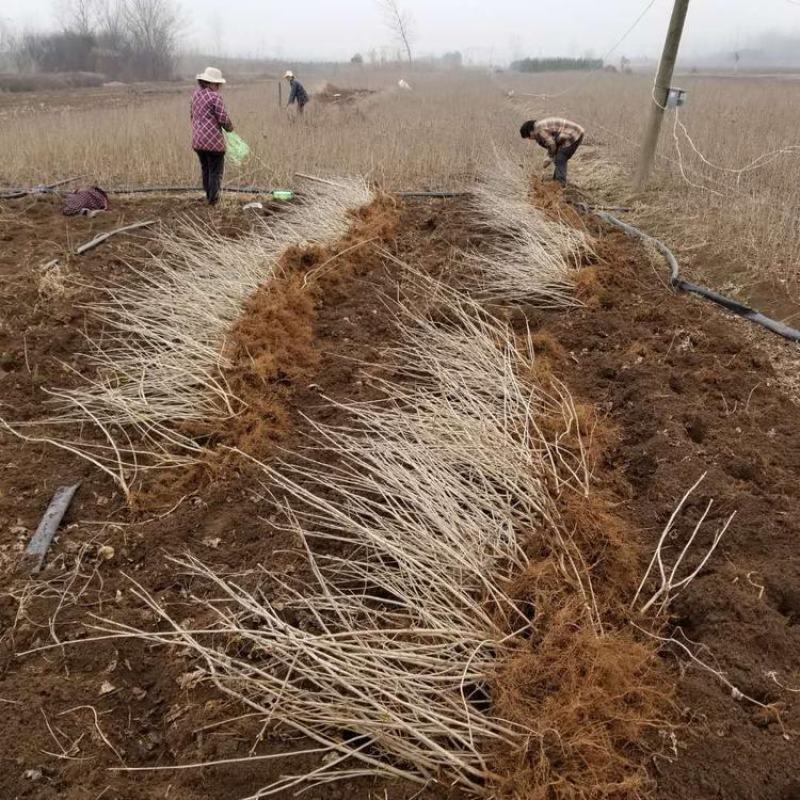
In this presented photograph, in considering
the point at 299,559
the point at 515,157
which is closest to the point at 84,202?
the point at 515,157

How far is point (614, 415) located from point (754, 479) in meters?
0.67

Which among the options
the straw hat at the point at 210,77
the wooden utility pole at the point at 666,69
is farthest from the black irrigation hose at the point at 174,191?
the wooden utility pole at the point at 666,69

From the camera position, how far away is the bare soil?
1.57 metres

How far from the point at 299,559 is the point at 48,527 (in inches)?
39.8

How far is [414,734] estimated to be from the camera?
4.82 feet

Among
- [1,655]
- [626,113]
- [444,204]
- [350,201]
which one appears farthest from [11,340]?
[626,113]

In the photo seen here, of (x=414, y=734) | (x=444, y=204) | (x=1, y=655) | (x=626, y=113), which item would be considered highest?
(x=626, y=113)

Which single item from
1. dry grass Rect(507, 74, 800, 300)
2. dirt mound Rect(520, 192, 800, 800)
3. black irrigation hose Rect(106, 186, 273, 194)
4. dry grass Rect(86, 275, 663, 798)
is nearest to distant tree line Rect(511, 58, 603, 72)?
dry grass Rect(507, 74, 800, 300)

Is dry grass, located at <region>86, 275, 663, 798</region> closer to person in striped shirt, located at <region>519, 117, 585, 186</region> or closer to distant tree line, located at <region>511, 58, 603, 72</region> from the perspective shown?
person in striped shirt, located at <region>519, 117, 585, 186</region>

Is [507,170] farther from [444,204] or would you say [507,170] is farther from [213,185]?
[213,185]

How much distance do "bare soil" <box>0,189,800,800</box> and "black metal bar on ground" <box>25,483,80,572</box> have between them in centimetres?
4

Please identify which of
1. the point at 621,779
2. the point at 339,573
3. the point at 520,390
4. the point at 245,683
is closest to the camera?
the point at 621,779

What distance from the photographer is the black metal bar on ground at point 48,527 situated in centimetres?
229

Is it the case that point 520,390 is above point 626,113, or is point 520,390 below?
below
